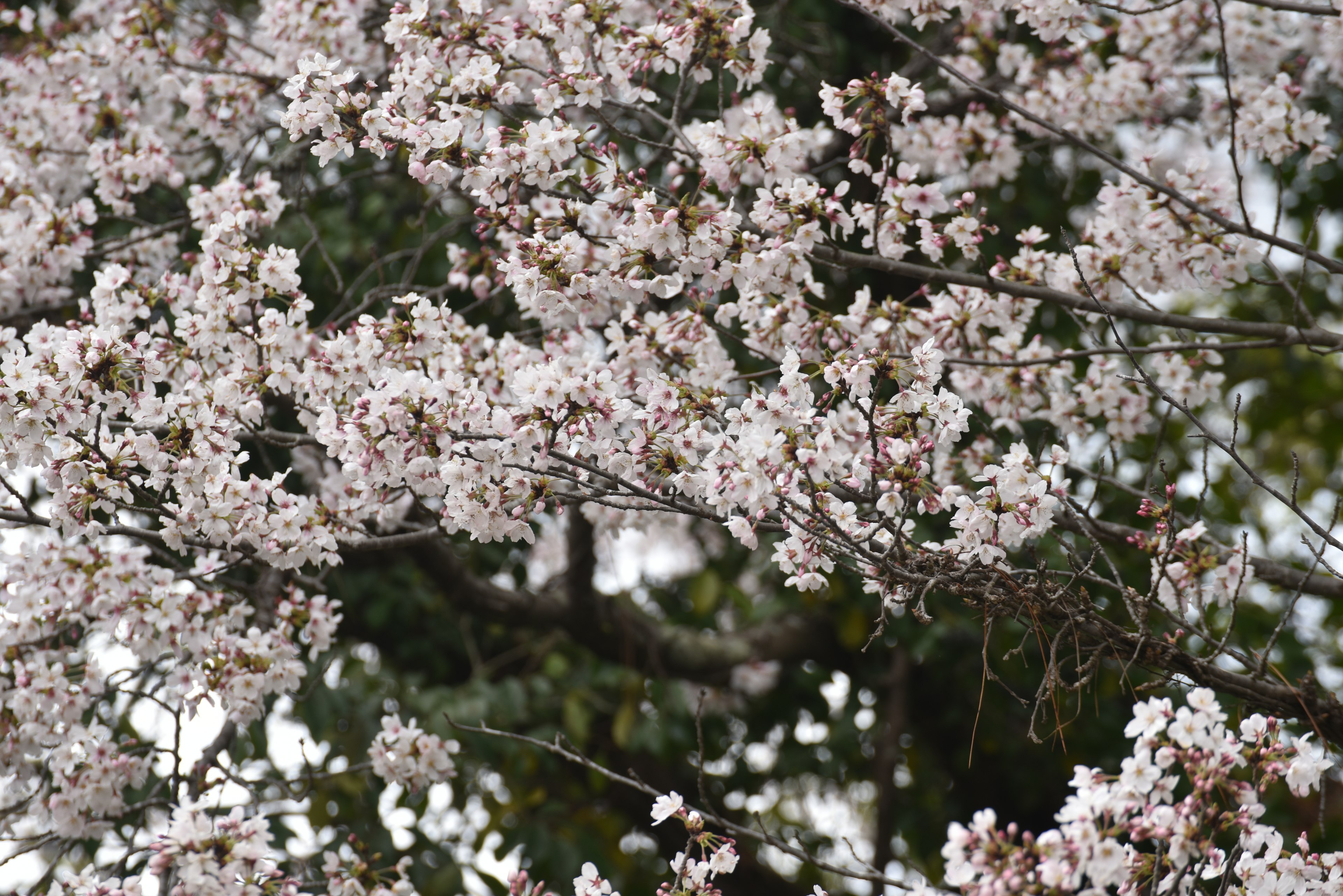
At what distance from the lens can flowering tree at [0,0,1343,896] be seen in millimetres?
2369

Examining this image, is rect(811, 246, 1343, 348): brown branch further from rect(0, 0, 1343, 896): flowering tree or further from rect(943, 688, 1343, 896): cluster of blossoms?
rect(943, 688, 1343, 896): cluster of blossoms

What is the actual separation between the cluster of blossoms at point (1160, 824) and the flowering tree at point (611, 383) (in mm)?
11

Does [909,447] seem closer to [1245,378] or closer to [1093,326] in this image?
[1093,326]

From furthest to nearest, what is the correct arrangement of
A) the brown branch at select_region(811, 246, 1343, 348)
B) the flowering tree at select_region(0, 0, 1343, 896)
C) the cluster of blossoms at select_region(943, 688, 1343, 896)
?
the brown branch at select_region(811, 246, 1343, 348)
the flowering tree at select_region(0, 0, 1343, 896)
the cluster of blossoms at select_region(943, 688, 1343, 896)

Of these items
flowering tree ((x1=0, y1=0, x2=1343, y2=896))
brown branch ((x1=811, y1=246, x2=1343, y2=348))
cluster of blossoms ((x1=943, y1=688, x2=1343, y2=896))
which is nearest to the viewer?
cluster of blossoms ((x1=943, y1=688, x2=1343, y2=896))

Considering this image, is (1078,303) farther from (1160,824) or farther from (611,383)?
(1160,824)

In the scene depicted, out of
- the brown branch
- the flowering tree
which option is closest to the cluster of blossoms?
the flowering tree

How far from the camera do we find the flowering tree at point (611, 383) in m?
2.37

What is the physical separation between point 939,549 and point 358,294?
9.26ft

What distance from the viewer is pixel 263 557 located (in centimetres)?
277

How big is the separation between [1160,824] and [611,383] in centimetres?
135

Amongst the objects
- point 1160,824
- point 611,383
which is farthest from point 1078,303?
point 1160,824

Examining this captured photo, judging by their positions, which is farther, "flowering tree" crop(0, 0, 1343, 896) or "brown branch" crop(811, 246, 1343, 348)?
"brown branch" crop(811, 246, 1343, 348)

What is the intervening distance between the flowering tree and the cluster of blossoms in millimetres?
11
